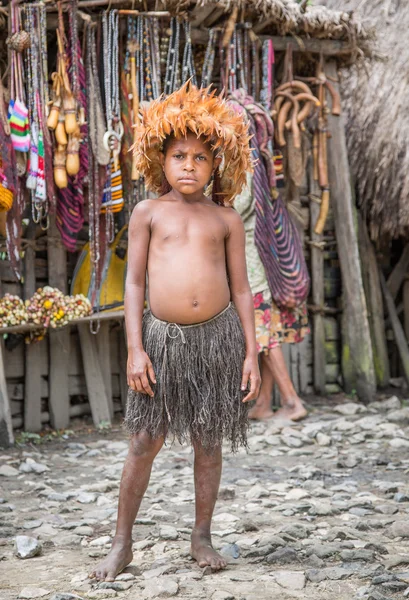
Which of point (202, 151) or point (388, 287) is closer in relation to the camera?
point (202, 151)

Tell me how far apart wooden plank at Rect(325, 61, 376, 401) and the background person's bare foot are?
1107mm

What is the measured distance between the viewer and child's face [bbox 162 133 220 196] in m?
2.93

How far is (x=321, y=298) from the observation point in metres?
6.98

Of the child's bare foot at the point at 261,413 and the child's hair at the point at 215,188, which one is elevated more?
the child's hair at the point at 215,188

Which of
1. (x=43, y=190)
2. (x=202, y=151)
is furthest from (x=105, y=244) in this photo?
(x=202, y=151)

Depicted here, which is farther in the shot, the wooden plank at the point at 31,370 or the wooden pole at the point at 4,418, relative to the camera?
the wooden plank at the point at 31,370

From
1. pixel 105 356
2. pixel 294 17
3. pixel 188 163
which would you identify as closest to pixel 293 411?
pixel 105 356

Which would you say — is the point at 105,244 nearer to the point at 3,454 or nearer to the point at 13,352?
the point at 13,352

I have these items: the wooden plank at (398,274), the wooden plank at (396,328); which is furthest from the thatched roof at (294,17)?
the wooden plank at (396,328)

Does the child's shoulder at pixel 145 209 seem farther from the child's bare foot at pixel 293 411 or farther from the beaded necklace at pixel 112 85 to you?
the child's bare foot at pixel 293 411

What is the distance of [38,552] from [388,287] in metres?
5.16

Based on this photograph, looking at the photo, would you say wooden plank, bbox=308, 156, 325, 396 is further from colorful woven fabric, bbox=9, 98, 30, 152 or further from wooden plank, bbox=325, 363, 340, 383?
colorful woven fabric, bbox=9, 98, 30, 152

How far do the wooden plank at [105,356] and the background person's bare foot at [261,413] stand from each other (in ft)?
3.54

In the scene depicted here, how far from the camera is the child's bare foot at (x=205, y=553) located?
9.57ft
